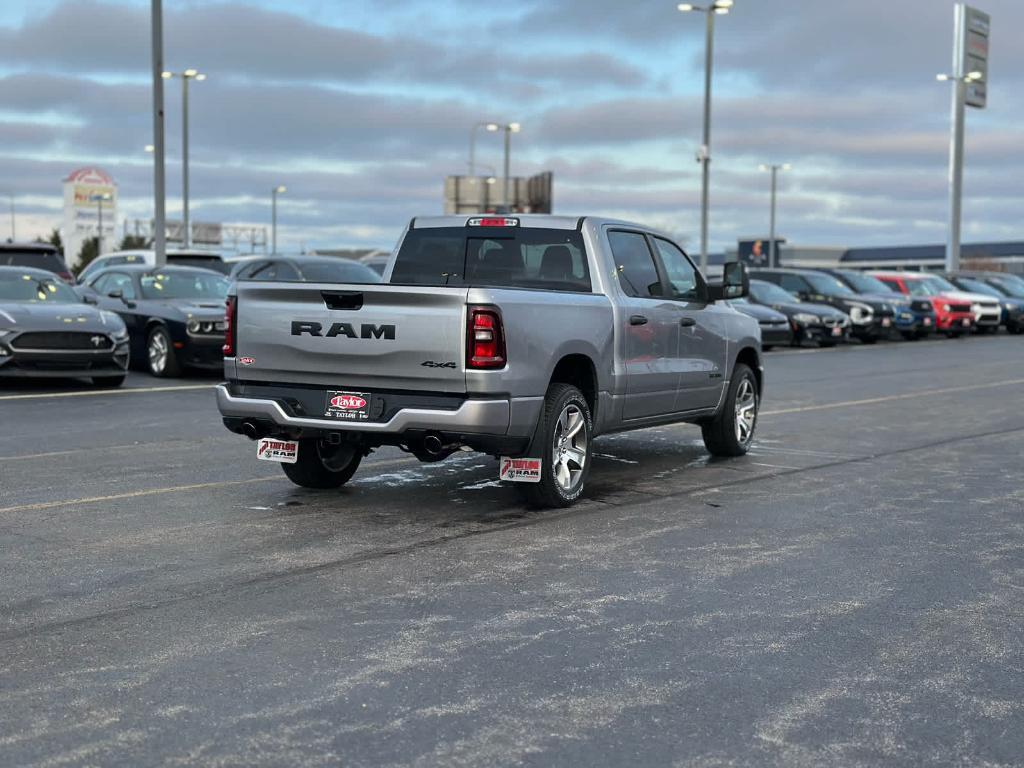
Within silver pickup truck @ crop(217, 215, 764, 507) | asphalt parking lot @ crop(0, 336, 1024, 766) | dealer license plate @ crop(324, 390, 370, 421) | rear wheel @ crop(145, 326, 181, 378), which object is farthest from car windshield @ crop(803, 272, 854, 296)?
dealer license plate @ crop(324, 390, 370, 421)

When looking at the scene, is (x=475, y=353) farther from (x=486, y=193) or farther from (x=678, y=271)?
(x=486, y=193)

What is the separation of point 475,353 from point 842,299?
2598 centimetres

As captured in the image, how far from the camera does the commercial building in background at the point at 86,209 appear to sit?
4695 inches

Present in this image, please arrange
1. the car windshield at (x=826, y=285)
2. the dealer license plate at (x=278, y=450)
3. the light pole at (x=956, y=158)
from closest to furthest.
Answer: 1. the dealer license plate at (x=278, y=450)
2. the car windshield at (x=826, y=285)
3. the light pole at (x=956, y=158)

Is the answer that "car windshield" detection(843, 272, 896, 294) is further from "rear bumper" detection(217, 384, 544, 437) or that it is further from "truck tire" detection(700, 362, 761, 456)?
"rear bumper" detection(217, 384, 544, 437)

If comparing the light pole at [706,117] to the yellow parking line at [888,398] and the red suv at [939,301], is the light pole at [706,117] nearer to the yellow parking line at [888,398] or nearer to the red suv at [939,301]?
the red suv at [939,301]

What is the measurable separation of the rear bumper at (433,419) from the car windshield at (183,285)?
11508mm

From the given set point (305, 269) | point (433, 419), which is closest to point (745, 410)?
point (433, 419)

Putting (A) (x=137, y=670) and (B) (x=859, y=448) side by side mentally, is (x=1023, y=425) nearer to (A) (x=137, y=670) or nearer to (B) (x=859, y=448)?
(B) (x=859, y=448)

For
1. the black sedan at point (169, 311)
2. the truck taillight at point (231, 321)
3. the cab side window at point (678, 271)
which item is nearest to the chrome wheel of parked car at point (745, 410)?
the cab side window at point (678, 271)

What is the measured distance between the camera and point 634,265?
31.7 feet

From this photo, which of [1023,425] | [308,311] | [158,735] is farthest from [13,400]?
[158,735]

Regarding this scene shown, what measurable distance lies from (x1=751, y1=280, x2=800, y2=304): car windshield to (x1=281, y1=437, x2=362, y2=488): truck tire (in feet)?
68.0

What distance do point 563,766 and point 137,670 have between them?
1.74 meters
